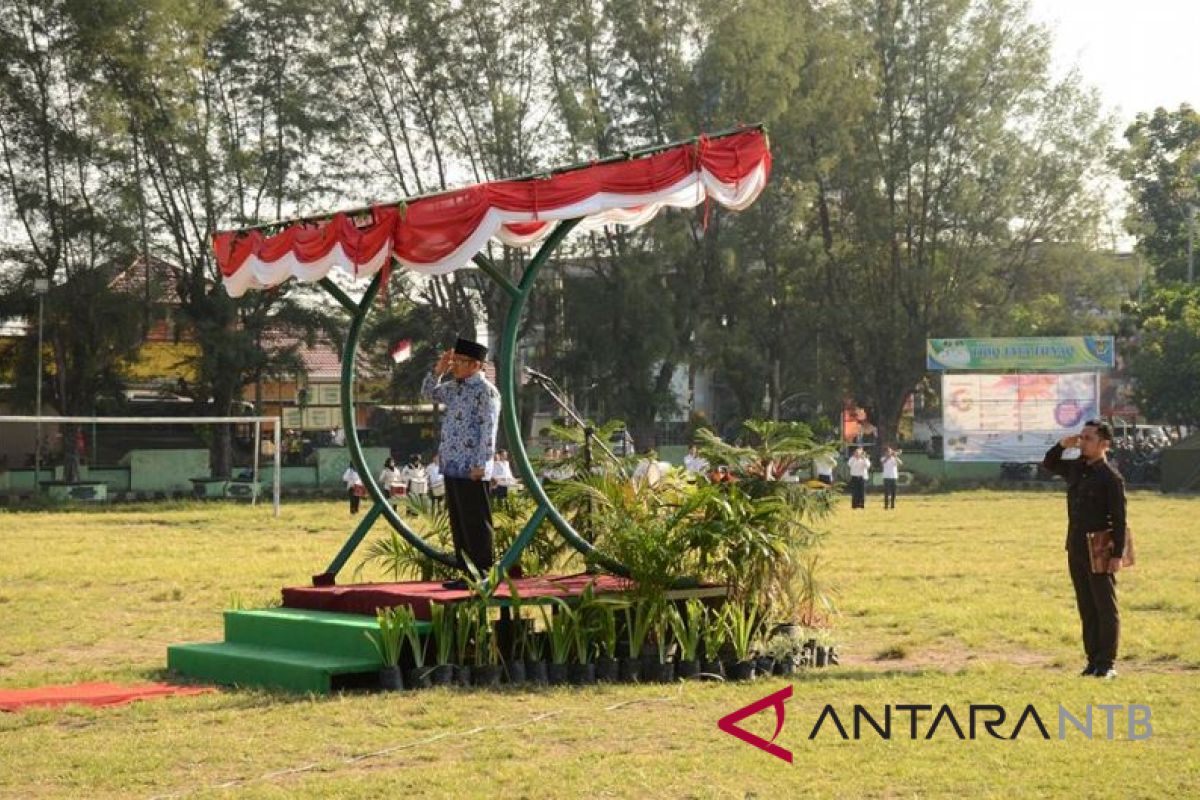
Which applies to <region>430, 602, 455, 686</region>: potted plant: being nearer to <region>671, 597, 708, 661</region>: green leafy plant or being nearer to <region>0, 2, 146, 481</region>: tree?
<region>671, 597, 708, 661</region>: green leafy plant

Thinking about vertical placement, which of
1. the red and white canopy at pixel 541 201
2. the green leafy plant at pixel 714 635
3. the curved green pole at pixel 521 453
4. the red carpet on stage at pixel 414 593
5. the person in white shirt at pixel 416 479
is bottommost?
the green leafy plant at pixel 714 635

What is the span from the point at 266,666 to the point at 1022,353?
41659mm

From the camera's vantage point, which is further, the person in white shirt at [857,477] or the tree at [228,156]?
the tree at [228,156]

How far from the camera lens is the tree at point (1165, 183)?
66.9 meters

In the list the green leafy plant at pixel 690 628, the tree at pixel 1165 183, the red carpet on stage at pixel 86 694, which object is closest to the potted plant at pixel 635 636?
the green leafy plant at pixel 690 628

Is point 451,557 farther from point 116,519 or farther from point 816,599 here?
point 116,519

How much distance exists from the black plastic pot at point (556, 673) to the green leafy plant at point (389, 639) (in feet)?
3.20

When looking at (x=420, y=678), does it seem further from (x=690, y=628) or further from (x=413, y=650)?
(x=690, y=628)

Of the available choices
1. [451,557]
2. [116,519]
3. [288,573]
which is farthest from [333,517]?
[451,557]

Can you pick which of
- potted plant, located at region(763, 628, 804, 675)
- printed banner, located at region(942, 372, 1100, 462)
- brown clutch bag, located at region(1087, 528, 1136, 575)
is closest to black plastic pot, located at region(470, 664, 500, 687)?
potted plant, located at region(763, 628, 804, 675)

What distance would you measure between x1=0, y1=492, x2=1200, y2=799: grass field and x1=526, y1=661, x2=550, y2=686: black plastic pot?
487 mm

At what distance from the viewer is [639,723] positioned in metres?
9.11

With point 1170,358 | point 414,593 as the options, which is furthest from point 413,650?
point 1170,358

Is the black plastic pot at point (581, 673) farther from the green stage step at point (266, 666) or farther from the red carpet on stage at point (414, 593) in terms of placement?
the green stage step at point (266, 666)
